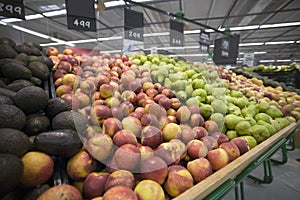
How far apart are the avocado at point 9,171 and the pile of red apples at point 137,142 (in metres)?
0.18

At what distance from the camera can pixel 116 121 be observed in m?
0.88

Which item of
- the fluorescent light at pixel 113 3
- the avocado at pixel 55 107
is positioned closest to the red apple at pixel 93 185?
the avocado at pixel 55 107

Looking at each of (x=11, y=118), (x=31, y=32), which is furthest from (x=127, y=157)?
(x=31, y=32)

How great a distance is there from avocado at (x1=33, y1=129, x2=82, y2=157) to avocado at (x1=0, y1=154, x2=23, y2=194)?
112 mm

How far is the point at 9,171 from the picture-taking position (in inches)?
20.6

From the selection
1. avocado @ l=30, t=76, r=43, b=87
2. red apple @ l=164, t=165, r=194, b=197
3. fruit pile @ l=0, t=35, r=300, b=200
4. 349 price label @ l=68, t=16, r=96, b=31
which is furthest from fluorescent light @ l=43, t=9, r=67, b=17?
red apple @ l=164, t=165, r=194, b=197

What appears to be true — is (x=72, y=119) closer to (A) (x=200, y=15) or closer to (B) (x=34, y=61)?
(B) (x=34, y=61)

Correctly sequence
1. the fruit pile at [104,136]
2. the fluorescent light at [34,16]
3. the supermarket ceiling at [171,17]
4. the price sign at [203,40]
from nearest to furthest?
the fruit pile at [104,136], the price sign at [203,40], the supermarket ceiling at [171,17], the fluorescent light at [34,16]

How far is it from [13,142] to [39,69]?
0.70m

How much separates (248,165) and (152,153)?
634 mm

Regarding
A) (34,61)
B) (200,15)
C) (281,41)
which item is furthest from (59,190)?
(281,41)

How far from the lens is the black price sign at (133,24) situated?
2.12 metres

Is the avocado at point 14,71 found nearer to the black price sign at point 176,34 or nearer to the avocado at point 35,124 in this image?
the avocado at point 35,124

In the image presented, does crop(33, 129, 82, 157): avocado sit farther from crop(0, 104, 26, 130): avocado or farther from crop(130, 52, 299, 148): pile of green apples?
crop(130, 52, 299, 148): pile of green apples
